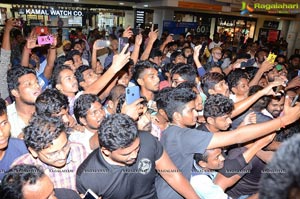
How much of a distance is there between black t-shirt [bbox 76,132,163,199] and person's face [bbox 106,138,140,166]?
4cm

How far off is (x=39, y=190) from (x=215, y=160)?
1.21 metres

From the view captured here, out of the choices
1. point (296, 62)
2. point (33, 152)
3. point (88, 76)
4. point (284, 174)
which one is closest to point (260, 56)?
point (296, 62)

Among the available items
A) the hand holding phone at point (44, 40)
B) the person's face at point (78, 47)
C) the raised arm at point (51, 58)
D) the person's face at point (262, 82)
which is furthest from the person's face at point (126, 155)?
the person's face at point (78, 47)

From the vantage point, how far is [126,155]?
1609 mm

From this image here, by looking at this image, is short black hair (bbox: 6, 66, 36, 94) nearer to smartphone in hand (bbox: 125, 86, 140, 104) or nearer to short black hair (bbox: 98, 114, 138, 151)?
smartphone in hand (bbox: 125, 86, 140, 104)

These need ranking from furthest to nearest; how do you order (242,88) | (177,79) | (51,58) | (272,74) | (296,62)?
(296,62) < (272,74) < (51,58) < (177,79) < (242,88)

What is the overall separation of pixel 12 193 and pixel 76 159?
626 mm

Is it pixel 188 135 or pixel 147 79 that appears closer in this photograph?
pixel 188 135

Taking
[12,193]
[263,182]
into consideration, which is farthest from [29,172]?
[263,182]

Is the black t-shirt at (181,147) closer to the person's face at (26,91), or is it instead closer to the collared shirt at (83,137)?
the collared shirt at (83,137)

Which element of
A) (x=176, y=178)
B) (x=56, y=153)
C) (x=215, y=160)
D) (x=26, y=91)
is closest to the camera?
(x=56, y=153)

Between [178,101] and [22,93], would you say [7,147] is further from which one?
[178,101]

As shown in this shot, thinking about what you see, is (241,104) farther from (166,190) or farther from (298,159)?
(298,159)

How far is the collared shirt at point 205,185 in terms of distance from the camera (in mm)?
1869
